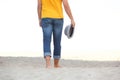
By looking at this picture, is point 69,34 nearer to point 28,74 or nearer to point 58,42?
point 58,42

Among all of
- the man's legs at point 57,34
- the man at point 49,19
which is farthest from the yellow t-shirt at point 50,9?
the man's legs at point 57,34

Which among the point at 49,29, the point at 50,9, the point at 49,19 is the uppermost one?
the point at 50,9

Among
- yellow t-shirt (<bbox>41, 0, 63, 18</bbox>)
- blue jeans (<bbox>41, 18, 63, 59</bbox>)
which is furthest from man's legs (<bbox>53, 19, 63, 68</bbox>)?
yellow t-shirt (<bbox>41, 0, 63, 18</bbox>)

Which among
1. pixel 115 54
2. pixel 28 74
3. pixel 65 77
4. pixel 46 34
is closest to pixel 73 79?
pixel 65 77

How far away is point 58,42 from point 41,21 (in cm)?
54

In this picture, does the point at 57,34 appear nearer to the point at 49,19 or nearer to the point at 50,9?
the point at 49,19

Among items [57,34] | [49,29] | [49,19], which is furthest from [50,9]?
[57,34]

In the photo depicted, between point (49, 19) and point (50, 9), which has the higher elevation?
point (50, 9)

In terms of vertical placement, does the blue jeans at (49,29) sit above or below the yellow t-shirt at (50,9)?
below

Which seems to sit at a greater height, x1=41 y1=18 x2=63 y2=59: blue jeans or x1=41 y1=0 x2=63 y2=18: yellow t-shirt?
x1=41 y1=0 x2=63 y2=18: yellow t-shirt

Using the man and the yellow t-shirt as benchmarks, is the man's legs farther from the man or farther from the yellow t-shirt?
the yellow t-shirt

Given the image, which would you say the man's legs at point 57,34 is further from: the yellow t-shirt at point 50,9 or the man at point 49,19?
the yellow t-shirt at point 50,9

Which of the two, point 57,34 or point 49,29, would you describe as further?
point 57,34

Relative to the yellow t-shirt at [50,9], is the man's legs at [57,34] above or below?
below
